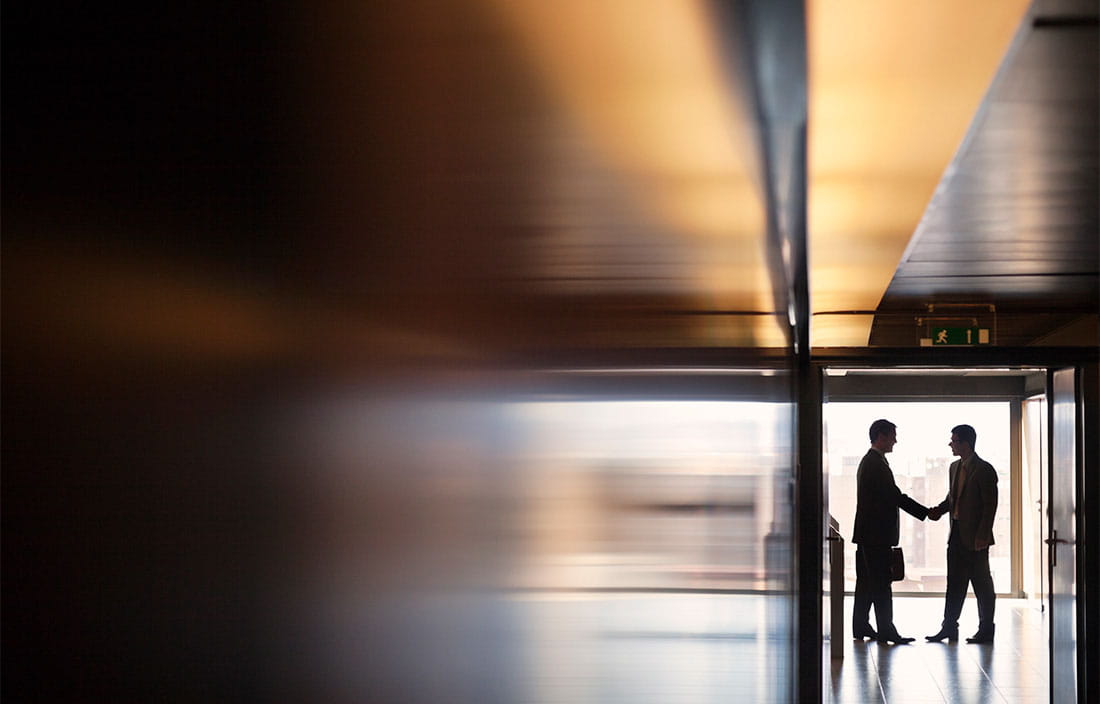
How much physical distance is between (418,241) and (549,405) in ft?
0.20

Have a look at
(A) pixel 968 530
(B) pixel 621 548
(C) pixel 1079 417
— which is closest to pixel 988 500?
(A) pixel 968 530

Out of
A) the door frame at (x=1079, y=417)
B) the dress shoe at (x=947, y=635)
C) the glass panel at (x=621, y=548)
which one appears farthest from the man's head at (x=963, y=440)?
the glass panel at (x=621, y=548)

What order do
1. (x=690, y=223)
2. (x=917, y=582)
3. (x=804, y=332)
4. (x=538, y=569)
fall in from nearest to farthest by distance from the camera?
(x=538, y=569) < (x=690, y=223) < (x=804, y=332) < (x=917, y=582)

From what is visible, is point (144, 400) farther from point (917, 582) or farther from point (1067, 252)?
point (917, 582)

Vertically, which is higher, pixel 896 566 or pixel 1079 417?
pixel 1079 417

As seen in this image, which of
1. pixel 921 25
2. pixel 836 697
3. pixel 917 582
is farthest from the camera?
pixel 917 582

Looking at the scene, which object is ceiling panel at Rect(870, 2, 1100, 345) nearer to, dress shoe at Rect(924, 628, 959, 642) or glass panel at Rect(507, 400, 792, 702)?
glass panel at Rect(507, 400, 792, 702)

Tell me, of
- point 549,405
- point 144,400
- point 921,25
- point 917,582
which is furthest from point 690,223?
point 917,582

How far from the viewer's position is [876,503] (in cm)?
674

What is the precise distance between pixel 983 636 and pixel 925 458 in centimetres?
191

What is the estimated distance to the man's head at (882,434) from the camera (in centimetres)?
638

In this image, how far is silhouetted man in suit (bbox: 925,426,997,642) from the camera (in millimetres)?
6926

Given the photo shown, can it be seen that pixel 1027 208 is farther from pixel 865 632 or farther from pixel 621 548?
pixel 865 632

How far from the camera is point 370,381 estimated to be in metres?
0.08
